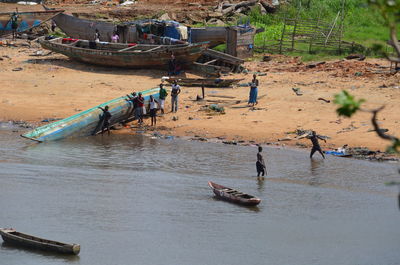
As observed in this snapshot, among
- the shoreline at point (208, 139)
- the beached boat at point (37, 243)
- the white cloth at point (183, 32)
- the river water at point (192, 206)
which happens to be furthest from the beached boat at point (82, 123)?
the beached boat at point (37, 243)

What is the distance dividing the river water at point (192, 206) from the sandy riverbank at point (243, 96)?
2.04m

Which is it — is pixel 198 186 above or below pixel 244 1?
below

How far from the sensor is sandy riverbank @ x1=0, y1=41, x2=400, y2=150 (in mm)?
22050

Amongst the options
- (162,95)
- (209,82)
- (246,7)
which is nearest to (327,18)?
(246,7)

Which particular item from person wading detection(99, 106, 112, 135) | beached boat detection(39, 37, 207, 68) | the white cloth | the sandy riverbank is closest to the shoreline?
the sandy riverbank

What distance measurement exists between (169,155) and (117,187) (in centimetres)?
359

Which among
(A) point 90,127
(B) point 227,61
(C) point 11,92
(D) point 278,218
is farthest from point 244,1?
(D) point 278,218

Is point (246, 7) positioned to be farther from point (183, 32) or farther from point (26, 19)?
point (26, 19)

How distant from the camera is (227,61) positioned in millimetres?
29969

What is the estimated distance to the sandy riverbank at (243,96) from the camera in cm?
2205

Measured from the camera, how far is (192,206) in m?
14.9

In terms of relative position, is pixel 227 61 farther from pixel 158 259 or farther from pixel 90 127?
pixel 158 259

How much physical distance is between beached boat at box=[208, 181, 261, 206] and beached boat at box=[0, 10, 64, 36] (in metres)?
23.4

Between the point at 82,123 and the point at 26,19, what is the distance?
53.6ft
